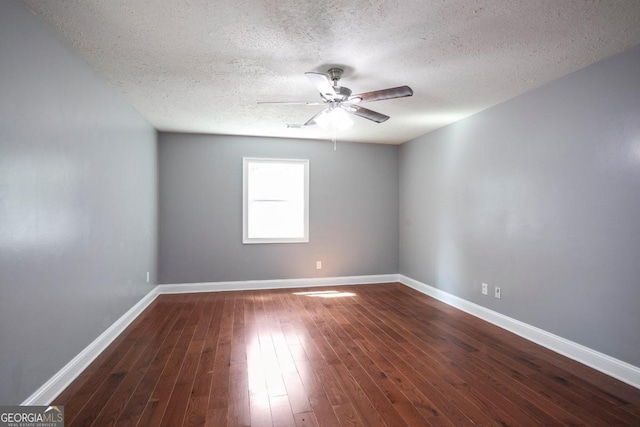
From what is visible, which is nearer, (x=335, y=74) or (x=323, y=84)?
(x=323, y=84)

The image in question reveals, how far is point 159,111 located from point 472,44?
3368mm

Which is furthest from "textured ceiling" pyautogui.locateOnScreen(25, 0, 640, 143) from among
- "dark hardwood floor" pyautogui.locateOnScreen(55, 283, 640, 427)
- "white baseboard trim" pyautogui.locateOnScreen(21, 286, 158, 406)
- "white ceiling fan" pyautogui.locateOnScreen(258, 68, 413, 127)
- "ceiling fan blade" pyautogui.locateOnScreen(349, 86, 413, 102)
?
"dark hardwood floor" pyautogui.locateOnScreen(55, 283, 640, 427)

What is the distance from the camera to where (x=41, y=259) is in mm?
2016

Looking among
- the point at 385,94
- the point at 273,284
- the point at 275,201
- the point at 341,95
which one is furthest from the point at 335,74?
the point at 273,284

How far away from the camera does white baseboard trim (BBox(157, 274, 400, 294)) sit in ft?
16.4

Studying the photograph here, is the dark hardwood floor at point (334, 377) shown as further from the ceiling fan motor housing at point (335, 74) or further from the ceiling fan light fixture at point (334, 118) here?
the ceiling fan motor housing at point (335, 74)

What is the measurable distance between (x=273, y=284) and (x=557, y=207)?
3.86 m

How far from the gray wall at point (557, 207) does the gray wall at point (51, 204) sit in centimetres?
388

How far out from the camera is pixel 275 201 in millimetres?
5406

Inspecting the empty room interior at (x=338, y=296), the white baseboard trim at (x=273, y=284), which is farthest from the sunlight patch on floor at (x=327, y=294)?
the white baseboard trim at (x=273, y=284)

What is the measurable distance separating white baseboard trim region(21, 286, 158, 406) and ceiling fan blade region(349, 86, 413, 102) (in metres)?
2.86

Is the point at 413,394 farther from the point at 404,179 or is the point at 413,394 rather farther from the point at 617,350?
the point at 404,179

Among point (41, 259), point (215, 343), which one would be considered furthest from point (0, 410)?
point (215, 343)

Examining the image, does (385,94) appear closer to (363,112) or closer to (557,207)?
(363,112)
